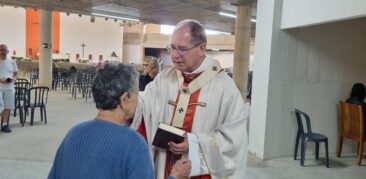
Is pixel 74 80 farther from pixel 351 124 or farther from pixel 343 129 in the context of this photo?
pixel 351 124

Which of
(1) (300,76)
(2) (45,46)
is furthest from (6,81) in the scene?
(2) (45,46)

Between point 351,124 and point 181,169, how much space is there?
3685mm

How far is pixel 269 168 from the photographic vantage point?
411 cm

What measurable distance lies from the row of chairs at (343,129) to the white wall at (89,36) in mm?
15759

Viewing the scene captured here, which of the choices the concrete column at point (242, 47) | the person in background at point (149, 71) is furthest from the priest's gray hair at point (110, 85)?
the concrete column at point (242, 47)

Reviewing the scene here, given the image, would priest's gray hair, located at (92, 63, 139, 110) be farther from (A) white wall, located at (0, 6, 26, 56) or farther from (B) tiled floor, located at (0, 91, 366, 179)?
(A) white wall, located at (0, 6, 26, 56)

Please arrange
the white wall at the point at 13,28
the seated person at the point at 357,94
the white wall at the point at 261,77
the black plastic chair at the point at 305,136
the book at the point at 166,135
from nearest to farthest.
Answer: the book at the point at 166,135
the black plastic chair at the point at 305,136
the white wall at the point at 261,77
the seated person at the point at 357,94
the white wall at the point at 13,28

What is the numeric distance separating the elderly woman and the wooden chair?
3.78 metres

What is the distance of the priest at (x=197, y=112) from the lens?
1623 millimetres

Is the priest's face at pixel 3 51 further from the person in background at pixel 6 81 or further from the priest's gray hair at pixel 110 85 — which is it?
the priest's gray hair at pixel 110 85

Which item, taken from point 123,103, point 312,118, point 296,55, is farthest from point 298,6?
point 123,103

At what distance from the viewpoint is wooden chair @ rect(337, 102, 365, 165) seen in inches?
167

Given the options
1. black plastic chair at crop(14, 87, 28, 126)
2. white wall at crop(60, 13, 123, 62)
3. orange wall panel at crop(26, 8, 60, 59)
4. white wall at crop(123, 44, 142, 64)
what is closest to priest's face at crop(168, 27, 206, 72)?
black plastic chair at crop(14, 87, 28, 126)

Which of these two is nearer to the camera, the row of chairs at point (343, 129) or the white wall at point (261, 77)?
the row of chairs at point (343, 129)
